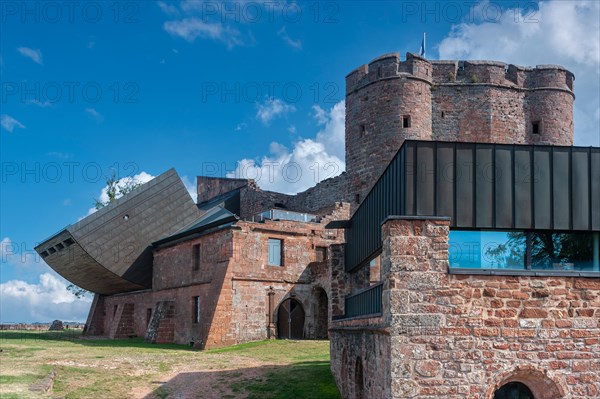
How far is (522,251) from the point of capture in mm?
12414

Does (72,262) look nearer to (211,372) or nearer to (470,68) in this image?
(211,372)

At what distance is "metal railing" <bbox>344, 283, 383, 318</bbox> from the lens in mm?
12961

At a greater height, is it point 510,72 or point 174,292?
point 510,72

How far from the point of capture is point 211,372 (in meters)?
21.2

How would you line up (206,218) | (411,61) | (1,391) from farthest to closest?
(206,218) → (411,61) → (1,391)

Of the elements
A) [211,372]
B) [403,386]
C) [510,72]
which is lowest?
[211,372]

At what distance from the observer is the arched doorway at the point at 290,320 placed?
31500 millimetres

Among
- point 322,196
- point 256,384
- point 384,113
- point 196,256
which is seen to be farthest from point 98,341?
point 384,113

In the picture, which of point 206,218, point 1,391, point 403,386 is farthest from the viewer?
point 206,218

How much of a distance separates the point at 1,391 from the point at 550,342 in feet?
39.0

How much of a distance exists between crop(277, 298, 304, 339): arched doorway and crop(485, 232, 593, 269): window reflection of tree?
787 inches

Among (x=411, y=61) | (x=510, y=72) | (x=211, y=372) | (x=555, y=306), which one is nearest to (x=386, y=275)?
(x=555, y=306)

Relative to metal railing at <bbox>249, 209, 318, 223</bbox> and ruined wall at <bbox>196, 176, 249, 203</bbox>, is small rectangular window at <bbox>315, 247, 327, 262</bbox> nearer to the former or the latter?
metal railing at <bbox>249, 209, 318, 223</bbox>

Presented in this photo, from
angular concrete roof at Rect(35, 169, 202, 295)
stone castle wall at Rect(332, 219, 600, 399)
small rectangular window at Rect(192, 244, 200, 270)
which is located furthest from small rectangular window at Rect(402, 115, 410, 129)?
stone castle wall at Rect(332, 219, 600, 399)
